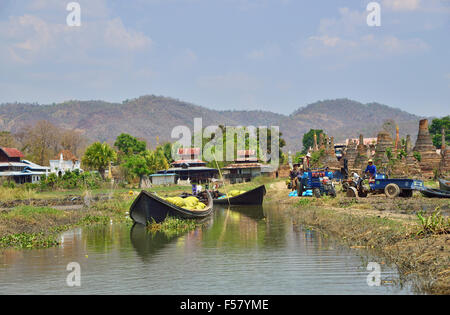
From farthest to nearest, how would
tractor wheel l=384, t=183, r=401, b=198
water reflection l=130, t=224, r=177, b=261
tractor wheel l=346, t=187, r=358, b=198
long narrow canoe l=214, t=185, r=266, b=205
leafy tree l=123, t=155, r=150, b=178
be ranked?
leafy tree l=123, t=155, r=150, b=178 < long narrow canoe l=214, t=185, r=266, b=205 < tractor wheel l=346, t=187, r=358, b=198 < tractor wheel l=384, t=183, r=401, b=198 < water reflection l=130, t=224, r=177, b=261

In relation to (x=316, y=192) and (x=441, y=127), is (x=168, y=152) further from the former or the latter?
(x=316, y=192)

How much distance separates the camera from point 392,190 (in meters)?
27.0

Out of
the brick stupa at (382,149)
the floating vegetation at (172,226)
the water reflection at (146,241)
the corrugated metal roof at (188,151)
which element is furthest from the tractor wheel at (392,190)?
the corrugated metal roof at (188,151)

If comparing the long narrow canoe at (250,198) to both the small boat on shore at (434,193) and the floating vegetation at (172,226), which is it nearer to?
the small boat on shore at (434,193)

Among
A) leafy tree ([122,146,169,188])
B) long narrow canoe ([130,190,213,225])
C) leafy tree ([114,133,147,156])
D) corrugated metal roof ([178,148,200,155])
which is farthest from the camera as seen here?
leafy tree ([114,133,147,156])

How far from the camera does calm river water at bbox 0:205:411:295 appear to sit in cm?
1152

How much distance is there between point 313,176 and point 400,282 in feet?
65.1

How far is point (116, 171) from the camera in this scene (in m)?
67.6

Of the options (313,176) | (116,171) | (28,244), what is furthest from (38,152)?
(28,244)

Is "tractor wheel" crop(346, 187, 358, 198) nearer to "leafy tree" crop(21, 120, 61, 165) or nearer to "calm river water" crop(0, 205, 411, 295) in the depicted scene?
"calm river water" crop(0, 205, 411, 295)

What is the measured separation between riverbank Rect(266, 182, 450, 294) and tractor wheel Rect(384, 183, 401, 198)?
0.55m

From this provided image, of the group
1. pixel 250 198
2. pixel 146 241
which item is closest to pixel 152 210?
pixel 146 241

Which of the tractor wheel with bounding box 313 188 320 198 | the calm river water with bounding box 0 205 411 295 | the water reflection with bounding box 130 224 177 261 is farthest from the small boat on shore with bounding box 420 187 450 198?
the water reflection with bounding box 130 224 177 261
